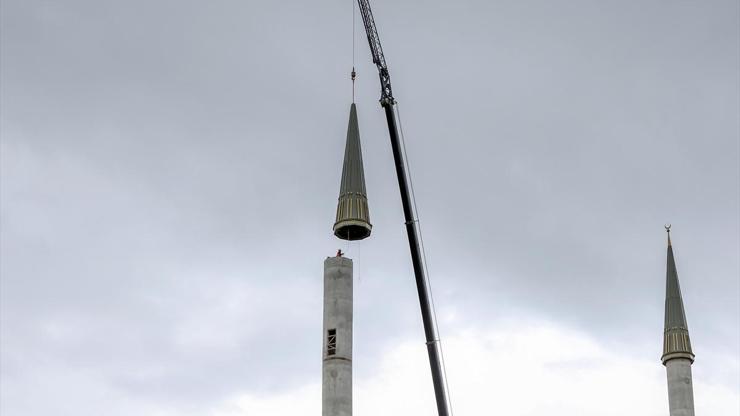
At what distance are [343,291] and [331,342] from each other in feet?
10.6

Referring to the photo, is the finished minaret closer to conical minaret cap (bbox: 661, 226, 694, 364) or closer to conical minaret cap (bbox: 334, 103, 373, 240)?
conical minaret cap (bbox: 661, 226, 694, 364)

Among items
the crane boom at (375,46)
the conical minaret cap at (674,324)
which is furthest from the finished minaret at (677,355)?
the crane boom at (375,46)

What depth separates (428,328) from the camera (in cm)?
Answer: 8175

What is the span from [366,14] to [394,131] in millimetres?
11299

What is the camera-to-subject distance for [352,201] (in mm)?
82312

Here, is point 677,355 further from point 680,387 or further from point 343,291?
point 343,291

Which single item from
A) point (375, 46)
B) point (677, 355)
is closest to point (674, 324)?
point (677, 355)

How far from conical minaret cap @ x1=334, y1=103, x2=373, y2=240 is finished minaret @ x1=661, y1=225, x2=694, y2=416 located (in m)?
29.7

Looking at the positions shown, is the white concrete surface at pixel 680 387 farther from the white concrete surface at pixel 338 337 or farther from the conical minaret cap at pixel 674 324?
the white concrete surface at pixel 338 337

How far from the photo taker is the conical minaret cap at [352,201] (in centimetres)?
8150

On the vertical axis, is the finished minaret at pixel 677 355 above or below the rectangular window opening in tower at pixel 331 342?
above

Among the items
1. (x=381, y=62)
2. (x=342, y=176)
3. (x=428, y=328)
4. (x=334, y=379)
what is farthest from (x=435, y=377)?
(x=381, y=62)

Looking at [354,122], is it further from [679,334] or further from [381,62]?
[679,334]

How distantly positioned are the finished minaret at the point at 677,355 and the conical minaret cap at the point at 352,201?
97.5 ft
